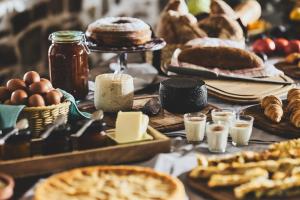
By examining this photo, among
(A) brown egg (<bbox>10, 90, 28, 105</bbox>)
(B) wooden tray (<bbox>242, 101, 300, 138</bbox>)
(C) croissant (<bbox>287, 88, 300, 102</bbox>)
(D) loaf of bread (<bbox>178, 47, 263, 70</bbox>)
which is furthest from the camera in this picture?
(D) loaf of bread (<bbox>178, 47, 263, 70</bbox>)

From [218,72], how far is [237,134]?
75 centimetres

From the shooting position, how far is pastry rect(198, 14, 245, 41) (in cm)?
300

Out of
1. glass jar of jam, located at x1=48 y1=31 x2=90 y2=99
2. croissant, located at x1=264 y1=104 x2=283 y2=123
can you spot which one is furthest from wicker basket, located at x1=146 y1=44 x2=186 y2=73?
croissant, located at x1=264 y1=104 x2=283 y2=123

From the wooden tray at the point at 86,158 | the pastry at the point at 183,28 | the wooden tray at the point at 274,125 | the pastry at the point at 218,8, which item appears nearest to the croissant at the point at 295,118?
the wooden tray at the point at 274,125

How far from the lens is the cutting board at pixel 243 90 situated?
94.0 inches

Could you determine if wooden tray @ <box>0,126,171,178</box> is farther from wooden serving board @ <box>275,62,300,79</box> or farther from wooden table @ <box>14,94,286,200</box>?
wooden serving board @ <box>275,62,300,79</box>

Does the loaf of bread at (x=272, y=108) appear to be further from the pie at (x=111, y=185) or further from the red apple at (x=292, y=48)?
the red apple at (x=292, y=48)

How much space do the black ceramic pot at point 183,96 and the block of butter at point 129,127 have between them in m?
0.36

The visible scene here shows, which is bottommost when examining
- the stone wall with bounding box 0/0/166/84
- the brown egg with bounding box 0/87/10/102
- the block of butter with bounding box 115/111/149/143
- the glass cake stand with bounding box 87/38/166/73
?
the stone wall with bounding box 0/0/166/84

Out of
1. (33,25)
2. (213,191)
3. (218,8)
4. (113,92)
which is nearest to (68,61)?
(113,92)

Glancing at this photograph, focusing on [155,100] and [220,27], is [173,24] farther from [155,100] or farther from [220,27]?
[155,100]

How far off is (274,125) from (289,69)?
2.74 ft

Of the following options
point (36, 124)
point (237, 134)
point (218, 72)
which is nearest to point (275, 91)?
point (218, 72)

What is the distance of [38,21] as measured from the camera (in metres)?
3.67
